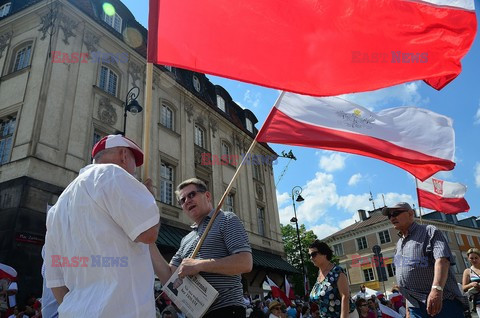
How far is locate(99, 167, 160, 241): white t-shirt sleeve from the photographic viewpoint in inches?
72.8

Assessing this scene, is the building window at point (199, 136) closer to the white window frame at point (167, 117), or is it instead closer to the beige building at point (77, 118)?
the beige building at point (77, 118)

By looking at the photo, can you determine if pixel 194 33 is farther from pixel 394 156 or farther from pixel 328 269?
pixel 328 269

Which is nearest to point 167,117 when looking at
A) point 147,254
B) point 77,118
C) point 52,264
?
point 77,118

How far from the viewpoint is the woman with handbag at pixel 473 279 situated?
536 centimetres

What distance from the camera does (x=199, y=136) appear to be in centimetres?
2206

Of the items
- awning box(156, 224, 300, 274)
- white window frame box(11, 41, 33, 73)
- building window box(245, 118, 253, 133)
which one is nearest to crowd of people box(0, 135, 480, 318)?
awning box(156, 224, 300, 274)

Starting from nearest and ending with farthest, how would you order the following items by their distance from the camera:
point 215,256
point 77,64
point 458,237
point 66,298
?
1. point 66,298
2. point 215,256
3. point 77,64
4. point 458,237

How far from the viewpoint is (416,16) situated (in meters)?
3.62

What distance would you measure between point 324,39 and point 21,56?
1543 cm

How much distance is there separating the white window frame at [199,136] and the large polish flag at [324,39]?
59.4ft

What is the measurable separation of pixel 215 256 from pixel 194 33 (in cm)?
197

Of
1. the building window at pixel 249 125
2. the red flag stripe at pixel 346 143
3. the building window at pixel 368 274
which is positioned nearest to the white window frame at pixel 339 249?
the building window at pixel 368 274

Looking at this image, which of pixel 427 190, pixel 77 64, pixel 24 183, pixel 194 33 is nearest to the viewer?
pixel 194 33

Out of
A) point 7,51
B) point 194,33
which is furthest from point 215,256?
point 7,51
